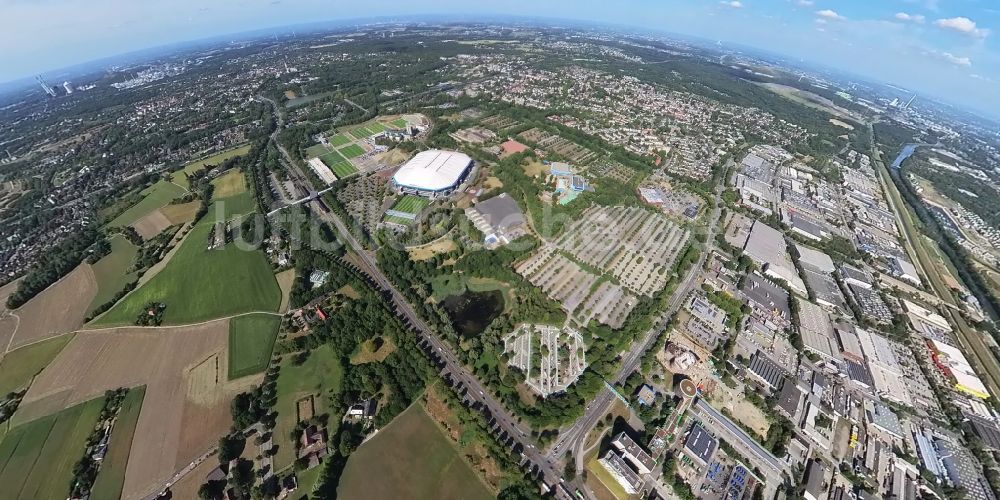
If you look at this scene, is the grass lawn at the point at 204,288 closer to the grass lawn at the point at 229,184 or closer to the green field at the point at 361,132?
the grass lawn at the point at 229,184

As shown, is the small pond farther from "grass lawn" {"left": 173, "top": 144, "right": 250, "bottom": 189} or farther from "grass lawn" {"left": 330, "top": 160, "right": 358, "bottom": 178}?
"grass lawn" {"left": 173, "top": 144, "right": 250, "bottom": 189}

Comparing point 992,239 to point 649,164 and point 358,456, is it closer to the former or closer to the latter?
point 649,164

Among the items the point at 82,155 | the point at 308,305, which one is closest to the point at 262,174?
the point at 308,305

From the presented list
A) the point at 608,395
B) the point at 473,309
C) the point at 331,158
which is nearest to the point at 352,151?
the point at 331,158

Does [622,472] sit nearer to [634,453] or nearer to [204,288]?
[634,453]

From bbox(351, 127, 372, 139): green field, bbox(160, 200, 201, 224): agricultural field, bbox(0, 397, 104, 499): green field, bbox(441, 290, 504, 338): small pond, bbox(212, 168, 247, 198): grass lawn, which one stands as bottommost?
bbox(0, 397, 104, 499): green field

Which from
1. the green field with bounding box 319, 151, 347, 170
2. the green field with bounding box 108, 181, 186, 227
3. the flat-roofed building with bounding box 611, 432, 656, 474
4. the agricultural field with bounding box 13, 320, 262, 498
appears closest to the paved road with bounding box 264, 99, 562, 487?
the flat-roofed building with bounding box 611, 432, 656, 474
